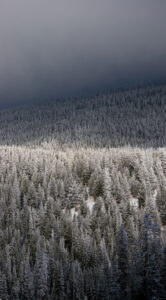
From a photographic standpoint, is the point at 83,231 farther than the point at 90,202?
No

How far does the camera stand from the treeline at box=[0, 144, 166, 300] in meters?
46.5

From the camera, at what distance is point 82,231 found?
71.3 m

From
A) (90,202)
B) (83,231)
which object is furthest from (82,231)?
(90,202)

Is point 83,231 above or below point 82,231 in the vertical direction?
above

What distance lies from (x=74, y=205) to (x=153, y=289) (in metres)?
61.4

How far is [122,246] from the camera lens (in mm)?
48156

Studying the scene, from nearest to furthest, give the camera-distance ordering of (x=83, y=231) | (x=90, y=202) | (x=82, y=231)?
(x=82, y=231)
(x=83, y=231)
(x=90, y=202)

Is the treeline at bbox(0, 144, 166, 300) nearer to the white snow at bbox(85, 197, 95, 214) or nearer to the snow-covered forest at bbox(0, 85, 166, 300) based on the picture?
the white snow at bbox(85, 197, 95, 214)

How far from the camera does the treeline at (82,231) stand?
4650cm

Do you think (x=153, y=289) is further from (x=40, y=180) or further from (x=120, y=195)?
(x=40, y=180)

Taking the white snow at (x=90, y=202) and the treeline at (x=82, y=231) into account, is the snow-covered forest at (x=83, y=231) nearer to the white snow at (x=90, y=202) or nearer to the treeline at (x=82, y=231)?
the treeline at (x=82, y=231)

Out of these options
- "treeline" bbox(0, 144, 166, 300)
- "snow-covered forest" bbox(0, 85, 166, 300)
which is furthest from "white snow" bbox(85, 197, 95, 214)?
"snow-covered forest" bbox(0, 85, 166, 300)

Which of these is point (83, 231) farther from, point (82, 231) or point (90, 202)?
point (90, 202)

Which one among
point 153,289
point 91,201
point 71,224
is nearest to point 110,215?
point 71,224
